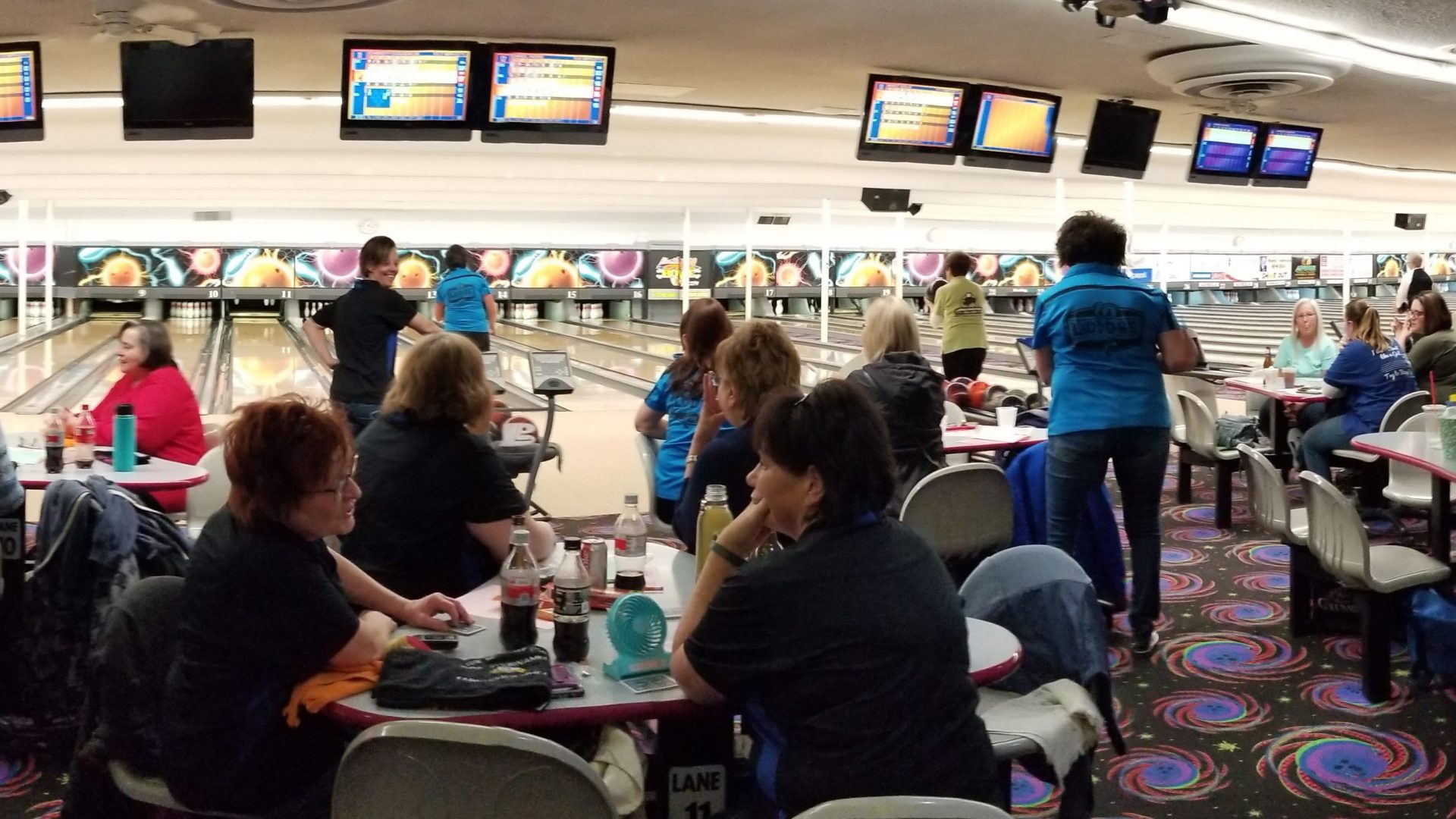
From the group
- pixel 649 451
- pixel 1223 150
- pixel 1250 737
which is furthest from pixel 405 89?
pixel 1223 150

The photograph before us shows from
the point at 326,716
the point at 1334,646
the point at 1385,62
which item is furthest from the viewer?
the point at 1385,62

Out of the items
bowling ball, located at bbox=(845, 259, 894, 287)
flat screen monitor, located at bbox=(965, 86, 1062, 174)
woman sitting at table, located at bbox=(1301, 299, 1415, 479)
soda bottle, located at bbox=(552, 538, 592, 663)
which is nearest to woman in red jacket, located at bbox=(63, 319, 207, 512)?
soda bottle, located at bbox=(552, 538, 592, 663)

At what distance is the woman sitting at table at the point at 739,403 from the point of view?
2.75m

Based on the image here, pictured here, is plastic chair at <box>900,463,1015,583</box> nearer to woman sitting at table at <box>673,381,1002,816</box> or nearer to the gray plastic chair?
the gray plastic chair

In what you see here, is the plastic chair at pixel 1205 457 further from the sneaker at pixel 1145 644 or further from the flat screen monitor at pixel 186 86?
the flat screen monitor at pixel 186 86

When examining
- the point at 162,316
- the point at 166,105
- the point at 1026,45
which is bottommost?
the point at 162,316

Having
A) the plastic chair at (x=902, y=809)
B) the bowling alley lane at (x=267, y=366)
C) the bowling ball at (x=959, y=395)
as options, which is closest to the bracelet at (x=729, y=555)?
the plastic chair at (x=902, y=809)

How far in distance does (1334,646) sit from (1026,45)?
283 centimetres

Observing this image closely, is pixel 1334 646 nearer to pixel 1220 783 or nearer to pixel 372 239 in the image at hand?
pixel 1220 783

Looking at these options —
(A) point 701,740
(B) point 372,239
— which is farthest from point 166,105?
(A) point 701,740

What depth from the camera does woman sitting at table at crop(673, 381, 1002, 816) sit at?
5.35ft

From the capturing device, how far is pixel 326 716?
191 centimetres

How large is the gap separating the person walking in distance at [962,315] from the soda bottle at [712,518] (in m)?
Answer: 5.70

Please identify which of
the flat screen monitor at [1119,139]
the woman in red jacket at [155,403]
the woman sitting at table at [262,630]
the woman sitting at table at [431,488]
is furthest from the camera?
the flat screen monitor at [1119,139]
